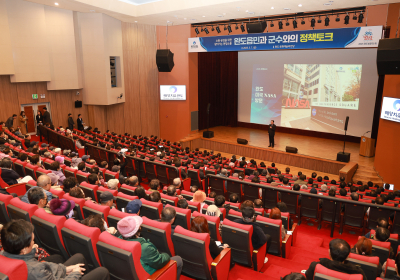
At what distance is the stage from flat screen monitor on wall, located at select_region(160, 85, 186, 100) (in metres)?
2.24

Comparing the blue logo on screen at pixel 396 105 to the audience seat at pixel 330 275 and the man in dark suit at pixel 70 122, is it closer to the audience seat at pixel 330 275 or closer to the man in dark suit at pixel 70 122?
the audience seat at pixel 330 275

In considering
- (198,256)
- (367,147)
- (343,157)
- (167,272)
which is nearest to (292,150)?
(343,157)

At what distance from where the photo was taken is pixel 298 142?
14.4 metres

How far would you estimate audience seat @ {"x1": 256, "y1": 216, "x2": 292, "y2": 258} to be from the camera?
4043 millimetres

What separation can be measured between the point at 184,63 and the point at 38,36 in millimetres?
6803

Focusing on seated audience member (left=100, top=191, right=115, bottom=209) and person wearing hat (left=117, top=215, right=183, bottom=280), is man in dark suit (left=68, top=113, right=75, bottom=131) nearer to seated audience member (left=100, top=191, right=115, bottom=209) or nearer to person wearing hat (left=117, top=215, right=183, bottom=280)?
seated audience member (left=100, top=191, right=115, bottom=209)

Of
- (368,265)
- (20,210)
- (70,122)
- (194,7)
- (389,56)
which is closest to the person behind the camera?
(368,265)

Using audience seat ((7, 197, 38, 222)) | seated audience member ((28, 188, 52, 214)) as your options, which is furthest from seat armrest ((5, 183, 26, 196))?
audience seat ((7, 197, 38, 222))

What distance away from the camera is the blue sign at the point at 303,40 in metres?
10.0

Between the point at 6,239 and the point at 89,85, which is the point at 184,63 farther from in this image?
the point at 6,239

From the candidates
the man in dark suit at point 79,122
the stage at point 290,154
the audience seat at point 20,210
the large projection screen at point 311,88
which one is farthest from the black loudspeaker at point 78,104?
the audience seat at point 20,210

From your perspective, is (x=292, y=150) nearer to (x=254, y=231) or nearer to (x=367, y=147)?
(x=367, y=147)

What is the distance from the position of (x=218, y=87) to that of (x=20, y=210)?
15.8 meters

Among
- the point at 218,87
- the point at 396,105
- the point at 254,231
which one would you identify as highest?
the point at 218,87
